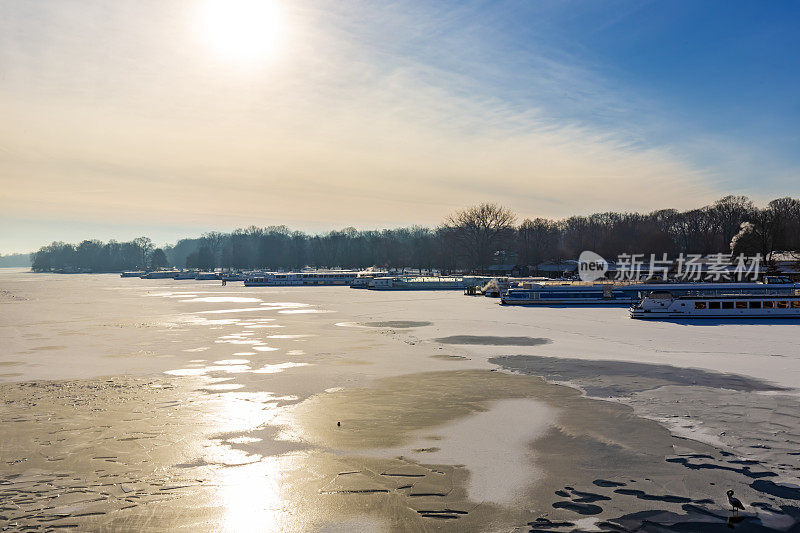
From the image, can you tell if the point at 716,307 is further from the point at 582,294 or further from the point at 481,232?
the point at 481,232

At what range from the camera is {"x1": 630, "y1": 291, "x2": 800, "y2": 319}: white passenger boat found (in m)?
52.7

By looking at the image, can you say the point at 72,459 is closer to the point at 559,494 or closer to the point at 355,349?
the point at 559,494

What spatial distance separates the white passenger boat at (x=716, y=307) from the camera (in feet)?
173

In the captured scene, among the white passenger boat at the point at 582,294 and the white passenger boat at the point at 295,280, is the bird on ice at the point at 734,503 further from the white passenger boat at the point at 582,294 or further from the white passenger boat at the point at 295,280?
the white passenger boat at the point at 295,280

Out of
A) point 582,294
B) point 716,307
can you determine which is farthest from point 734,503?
point 582,294

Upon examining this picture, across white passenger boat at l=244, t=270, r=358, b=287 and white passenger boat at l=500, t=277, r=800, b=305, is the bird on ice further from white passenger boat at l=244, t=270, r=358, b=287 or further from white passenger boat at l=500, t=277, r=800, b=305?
white passenger boat at l=244, t=270, r=358, b=287

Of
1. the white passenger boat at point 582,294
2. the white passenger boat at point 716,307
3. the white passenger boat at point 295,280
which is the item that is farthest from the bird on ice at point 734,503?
the white passenger boat at point 295,280

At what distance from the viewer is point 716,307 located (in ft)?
175

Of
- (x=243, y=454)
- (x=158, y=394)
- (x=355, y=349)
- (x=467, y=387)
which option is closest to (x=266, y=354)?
(x=355, y=349)

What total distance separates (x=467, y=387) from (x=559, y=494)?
10.5 m

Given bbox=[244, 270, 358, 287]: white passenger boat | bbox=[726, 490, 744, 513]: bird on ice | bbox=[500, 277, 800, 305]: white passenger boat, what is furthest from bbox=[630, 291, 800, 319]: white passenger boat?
bbox=[244, 270, 358, 287]: white passenger boat

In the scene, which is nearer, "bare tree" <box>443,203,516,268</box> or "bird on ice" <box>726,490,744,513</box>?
"bird on ice" <box>726,490,744,513</box>

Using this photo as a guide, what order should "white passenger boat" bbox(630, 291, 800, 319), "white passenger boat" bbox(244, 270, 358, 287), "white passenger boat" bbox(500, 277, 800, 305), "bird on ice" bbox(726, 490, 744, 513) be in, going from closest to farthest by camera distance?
1. "bird on ice" bbox(726, 490, 744, 513)
2. "white passenger boat" bbox(630, 291, 800, 319)
3. "white passenger boat" bbox(500, 277, 800, 305)
4. "white passenger boat" bbox(244, 270, 358, 287)

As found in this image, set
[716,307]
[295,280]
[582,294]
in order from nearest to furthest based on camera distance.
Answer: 1. [716,307]
2. [582,294]
3. [295,280]
